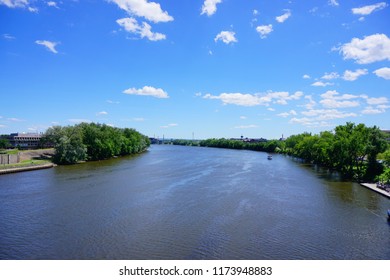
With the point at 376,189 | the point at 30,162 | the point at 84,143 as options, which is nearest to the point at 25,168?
the point at 30,162

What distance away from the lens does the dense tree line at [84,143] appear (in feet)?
220

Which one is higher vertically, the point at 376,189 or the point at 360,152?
the point at 360,152

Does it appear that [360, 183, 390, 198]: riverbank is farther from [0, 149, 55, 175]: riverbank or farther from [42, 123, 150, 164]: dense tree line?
[42, 123, 150, 164]: dense tree line

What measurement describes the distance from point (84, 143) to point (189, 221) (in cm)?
6073

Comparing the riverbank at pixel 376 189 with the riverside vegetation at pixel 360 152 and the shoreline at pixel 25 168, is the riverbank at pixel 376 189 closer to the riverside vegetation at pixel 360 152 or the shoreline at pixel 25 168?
the riverside vegetation at pixel 360 152

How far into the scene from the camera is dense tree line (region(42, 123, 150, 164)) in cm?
6712

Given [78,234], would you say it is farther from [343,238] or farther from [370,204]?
[370,204]

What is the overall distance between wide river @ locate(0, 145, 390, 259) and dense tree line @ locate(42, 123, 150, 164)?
2572 cm

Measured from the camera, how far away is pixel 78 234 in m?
21.4

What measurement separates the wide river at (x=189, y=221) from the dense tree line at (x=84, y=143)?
2572 cm

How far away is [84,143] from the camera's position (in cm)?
7850

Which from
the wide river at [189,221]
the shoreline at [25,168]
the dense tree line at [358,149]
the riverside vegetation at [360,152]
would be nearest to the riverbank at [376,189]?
the wide river at [189,221]

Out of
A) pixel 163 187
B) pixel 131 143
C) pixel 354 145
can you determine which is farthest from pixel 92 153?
pixel 354 145

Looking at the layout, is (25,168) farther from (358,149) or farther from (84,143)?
(358,149)
